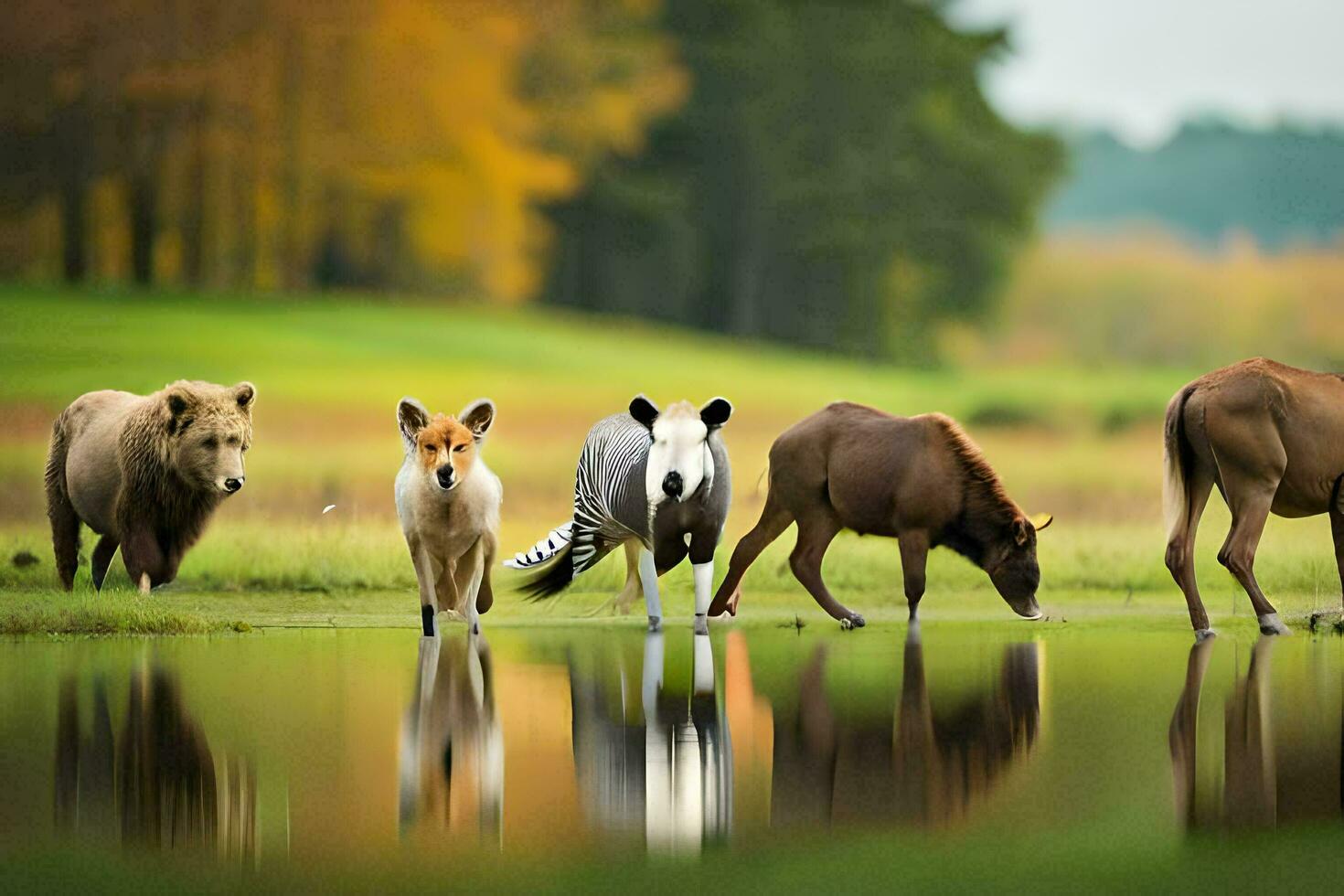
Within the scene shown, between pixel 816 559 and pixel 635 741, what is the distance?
5423 millimetres

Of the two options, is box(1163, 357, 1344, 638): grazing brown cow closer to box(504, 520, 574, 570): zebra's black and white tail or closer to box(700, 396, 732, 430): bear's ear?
box(700, 396, 732, 430): bear's ear

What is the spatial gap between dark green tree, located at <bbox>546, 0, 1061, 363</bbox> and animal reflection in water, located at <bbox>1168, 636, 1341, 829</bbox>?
35628 mm

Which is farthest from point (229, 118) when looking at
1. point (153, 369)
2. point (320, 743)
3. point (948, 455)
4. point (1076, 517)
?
point (320, 743)

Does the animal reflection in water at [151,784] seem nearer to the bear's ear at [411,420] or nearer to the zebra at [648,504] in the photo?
the bear's ear at [411,420]

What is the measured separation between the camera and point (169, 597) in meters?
15.2

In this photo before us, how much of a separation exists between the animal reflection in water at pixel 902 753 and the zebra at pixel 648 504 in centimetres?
187

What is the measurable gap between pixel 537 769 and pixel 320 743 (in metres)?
1.27

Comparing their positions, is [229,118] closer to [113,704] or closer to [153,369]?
[153,369]

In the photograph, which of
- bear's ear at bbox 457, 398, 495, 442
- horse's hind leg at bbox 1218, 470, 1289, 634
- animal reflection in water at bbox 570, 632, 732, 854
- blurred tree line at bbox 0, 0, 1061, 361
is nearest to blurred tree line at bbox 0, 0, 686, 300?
blurred tree line at bbox 0, 0, 1061, 361

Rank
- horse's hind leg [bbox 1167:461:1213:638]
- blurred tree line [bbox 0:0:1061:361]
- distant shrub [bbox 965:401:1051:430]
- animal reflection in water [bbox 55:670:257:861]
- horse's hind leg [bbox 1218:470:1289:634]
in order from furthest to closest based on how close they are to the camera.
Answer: blurred tree line [bbox 0:0:1061:361] < distant shrub [bbox 965:401:1051:430] < horse's hind leg [bbox 1167:461:1213:638] < horse's hind leg [bbox 1218:470:1289:634] < animal reflection in water [bbox 55:670:257:861]

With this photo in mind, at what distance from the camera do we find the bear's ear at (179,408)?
13.9 m

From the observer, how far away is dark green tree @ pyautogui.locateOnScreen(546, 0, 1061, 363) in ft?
153

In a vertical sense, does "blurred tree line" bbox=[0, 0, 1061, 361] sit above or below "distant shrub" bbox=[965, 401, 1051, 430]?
above

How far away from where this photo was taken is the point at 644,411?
41.5ft
